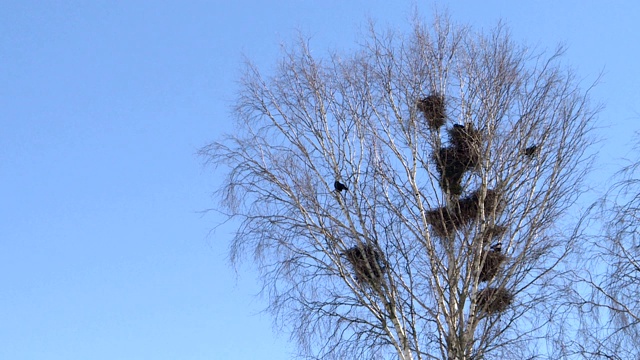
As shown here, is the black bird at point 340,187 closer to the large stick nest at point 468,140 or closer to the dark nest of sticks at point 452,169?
the dark nest of sticks at point 452,169

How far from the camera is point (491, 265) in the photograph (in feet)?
42.4

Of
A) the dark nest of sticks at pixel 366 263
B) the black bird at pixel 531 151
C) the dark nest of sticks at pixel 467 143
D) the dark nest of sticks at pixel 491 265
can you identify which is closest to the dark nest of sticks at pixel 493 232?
the dark nest of sticks at pixel 491 265

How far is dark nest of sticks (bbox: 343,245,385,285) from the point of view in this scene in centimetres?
1289

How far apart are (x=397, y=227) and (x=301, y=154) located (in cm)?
167

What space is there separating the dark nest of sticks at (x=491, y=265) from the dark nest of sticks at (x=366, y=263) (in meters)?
1.17

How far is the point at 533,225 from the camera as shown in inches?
516

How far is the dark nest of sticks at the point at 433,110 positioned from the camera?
13719mm

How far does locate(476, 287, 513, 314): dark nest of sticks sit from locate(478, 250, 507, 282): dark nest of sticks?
0.23 metres

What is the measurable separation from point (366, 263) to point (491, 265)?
1.45m

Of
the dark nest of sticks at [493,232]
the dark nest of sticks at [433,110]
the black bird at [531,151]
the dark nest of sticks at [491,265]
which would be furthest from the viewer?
the dark nest of sticks at [433,110]

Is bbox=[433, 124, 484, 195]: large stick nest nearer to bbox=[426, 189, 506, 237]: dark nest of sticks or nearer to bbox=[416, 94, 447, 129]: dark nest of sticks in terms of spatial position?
bbox=[426, 189, 506, 237]: dark nest of sticks

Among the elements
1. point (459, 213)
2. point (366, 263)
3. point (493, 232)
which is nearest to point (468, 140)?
point (459, 213)

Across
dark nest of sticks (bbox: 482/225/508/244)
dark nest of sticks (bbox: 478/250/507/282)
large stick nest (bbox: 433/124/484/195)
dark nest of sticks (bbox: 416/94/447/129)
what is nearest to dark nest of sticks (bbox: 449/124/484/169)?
large stick nest (bbox: 433/124/484/195)

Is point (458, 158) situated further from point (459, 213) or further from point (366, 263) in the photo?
point (366, 263)
